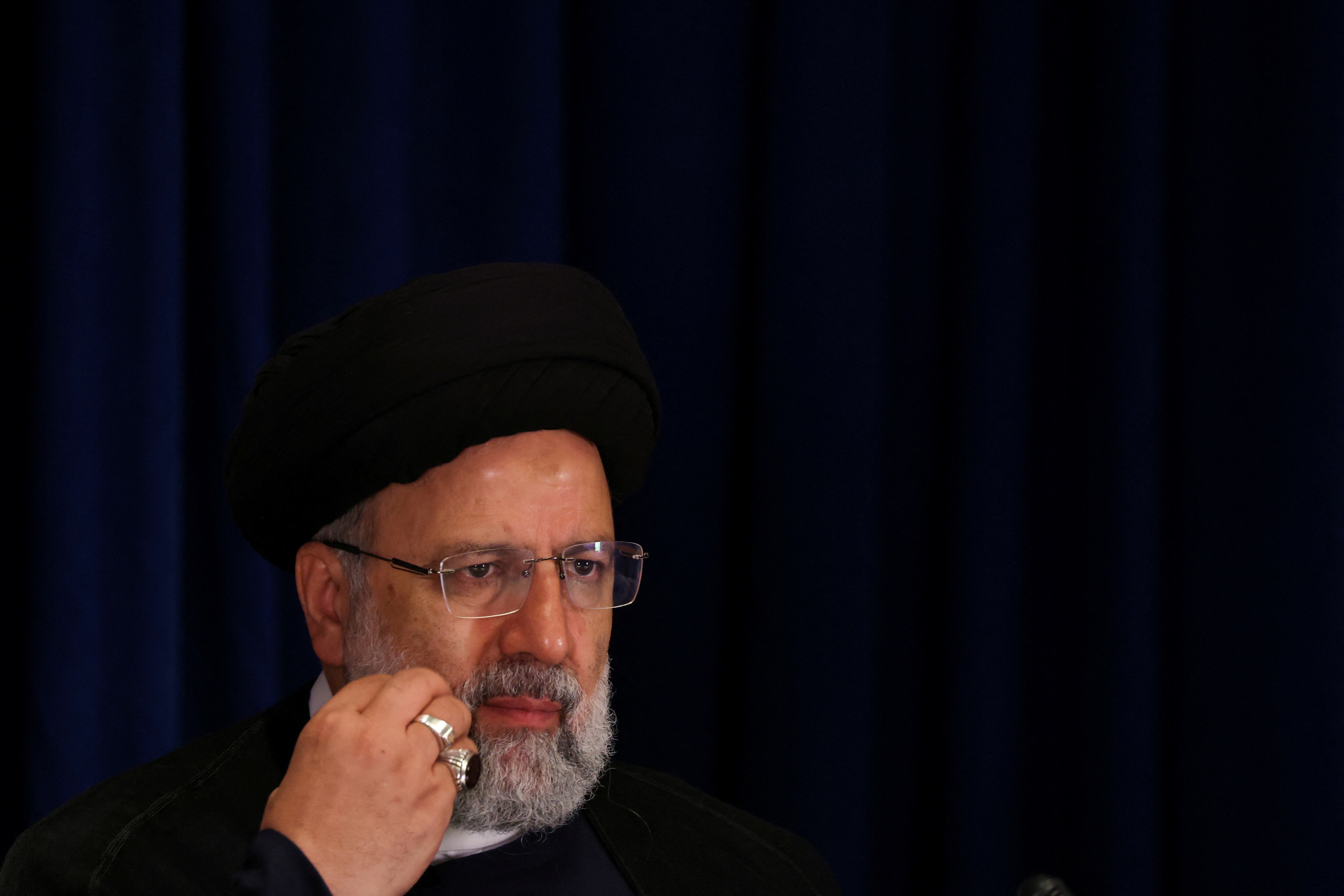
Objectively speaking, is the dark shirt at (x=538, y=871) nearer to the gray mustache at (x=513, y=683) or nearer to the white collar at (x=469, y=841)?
the white collar at (x=469, y=841)

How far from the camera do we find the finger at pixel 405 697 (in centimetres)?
102

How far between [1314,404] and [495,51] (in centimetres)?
121

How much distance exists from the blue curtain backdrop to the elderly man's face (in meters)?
0.45

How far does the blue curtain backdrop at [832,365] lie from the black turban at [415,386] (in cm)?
37

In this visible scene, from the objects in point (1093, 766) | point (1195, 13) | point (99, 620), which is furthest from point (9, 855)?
point (1195, 13)

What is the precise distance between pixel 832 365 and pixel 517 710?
0.75 m

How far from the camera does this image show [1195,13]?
1.73 metres

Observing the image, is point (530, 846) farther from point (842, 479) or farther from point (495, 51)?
point (495, 51)

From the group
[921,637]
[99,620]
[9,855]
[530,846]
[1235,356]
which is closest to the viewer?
[9,855]

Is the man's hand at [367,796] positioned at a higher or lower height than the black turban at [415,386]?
lower

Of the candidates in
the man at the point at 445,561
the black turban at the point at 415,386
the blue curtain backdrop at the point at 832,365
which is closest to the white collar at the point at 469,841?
the man at the point at 445,561

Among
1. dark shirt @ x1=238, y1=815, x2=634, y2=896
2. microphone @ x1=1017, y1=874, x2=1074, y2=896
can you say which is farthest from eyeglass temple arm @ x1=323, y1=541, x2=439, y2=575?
microphone @ x1=1017, y1=874, x2=1074, y2=896

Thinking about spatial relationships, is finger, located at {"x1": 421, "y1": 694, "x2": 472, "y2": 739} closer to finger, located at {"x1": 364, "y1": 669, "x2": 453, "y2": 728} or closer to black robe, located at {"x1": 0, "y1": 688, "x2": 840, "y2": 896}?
finger, located at {"x1": 364, "y1": 669, "x2": 453, "y2": 728}

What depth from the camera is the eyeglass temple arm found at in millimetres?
1186
